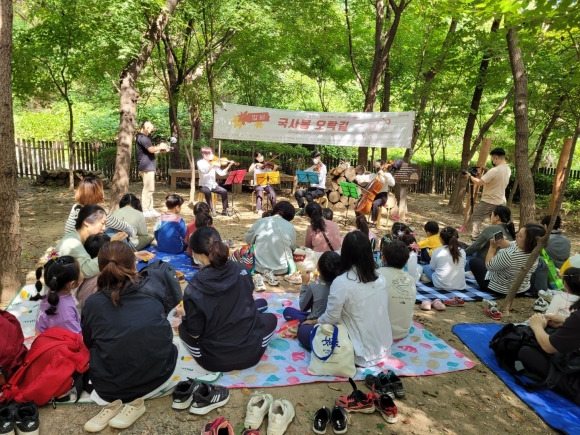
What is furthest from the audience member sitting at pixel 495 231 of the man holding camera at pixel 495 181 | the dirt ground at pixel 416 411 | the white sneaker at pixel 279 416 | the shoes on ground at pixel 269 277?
the white sneaker at pixel 279 416

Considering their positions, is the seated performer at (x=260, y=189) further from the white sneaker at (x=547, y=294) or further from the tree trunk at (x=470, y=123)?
the white sneaker at (x=547, y=294)

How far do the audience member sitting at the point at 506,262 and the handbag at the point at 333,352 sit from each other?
2850mm

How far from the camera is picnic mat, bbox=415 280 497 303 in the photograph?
211 inches

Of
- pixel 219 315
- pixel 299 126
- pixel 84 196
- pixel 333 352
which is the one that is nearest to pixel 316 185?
pixel 299 126

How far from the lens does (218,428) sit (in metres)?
2.66

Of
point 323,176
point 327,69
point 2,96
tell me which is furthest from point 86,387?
point 327,69

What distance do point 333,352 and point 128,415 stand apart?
5.31 feet

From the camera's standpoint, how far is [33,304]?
4527 millimetres

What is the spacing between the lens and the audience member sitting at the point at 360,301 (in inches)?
132

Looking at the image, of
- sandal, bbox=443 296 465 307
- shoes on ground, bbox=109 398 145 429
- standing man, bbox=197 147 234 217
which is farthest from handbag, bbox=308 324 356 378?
standing man, bbox=197 147 234 217

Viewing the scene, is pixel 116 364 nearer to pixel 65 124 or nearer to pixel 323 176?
pixel 323 176

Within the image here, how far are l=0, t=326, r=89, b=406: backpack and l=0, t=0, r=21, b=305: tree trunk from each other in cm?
204

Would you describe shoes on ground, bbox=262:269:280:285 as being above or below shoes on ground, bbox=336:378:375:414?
above

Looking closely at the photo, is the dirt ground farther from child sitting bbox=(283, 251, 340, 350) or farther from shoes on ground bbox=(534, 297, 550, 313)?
shoes on ground bbox=(534, 297, 550, 313)
